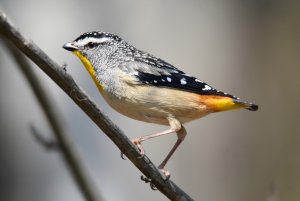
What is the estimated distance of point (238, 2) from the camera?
338 inches

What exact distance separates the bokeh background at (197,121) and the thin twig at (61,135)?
2.77m

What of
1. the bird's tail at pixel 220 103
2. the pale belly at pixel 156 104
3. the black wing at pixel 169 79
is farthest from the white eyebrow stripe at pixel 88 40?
the bird's tail at pixel 220 103

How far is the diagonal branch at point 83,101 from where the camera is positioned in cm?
349

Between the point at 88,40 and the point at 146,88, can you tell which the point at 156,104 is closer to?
the point at 146,88

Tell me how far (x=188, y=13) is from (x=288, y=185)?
2599 mm

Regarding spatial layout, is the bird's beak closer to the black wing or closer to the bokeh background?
the black wing

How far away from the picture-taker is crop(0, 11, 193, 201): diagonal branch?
3.49m

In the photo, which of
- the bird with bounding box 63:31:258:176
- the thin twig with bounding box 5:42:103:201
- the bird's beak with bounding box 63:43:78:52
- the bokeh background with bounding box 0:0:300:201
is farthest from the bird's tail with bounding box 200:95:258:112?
the bokeh background with bounding box 0:0:300:201

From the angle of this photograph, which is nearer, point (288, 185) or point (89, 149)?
point (288, 185)

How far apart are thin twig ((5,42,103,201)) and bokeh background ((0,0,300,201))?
2.77 metres

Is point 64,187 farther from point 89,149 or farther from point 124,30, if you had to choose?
point 124,30

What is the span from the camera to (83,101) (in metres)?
4.13

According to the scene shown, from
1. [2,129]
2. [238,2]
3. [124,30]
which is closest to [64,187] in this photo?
[2,129]

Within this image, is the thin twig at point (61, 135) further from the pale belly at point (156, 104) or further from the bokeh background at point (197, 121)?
the bokeh background at point (197, 121)
